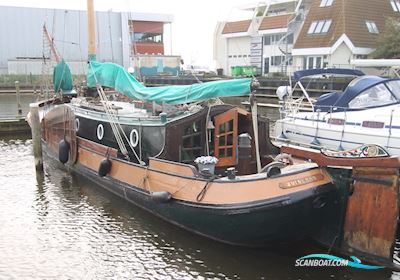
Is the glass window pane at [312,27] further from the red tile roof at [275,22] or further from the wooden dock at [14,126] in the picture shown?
the wooden dock at [14,126]

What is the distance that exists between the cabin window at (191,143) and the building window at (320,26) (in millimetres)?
27959

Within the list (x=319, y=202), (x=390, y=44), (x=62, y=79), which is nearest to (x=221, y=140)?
(x=319, y=202)

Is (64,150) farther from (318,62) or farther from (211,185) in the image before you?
(318,62)

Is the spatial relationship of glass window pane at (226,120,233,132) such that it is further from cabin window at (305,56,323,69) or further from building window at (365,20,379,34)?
building window at (365,20,379,34)

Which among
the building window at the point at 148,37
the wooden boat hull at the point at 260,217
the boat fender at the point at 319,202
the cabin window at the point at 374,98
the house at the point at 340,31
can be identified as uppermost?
the building window at the point at 148,37

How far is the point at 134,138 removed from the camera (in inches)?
416

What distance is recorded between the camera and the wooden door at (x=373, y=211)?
654cm

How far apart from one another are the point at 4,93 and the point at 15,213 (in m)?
37.5

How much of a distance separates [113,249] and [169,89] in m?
3.89

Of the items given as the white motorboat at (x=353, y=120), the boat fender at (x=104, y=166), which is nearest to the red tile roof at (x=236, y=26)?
the white motorboat at (x=353, y=120)

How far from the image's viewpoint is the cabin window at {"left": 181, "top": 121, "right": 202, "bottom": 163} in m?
9.39

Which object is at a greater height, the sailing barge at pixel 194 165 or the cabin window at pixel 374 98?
the cabin window at pixel 374 98

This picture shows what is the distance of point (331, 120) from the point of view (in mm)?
11695

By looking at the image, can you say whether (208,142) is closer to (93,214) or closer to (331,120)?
(93,214)
